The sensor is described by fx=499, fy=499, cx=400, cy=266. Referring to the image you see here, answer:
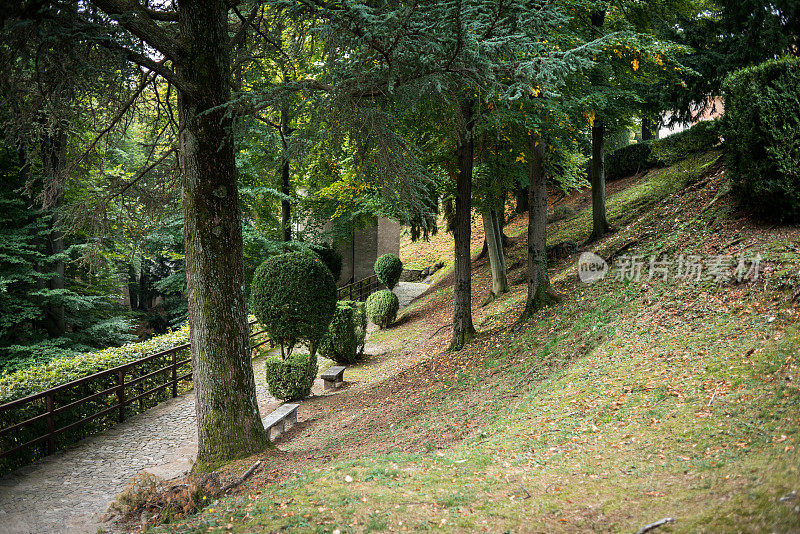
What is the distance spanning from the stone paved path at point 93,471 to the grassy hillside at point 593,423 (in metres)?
1.80

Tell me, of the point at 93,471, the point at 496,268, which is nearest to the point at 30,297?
the point at 93,471

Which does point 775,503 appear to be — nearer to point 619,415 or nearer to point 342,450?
point 619,415

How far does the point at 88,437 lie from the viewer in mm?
8742

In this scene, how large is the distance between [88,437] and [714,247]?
11.2m

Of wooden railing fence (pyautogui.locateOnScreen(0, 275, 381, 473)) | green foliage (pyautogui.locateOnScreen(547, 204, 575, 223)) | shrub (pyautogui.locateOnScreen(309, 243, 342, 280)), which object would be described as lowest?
wooden railing fence (pyautogui.locateOnScreen(0, 275, 381, 473))

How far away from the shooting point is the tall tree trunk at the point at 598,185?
43.2ft

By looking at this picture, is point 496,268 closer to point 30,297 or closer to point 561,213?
point 561,213

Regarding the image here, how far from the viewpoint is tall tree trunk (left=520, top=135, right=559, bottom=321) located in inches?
405

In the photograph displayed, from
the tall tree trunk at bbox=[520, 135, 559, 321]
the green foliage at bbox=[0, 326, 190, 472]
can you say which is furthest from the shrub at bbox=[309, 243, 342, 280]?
the tall tree trunk at bbox=[520, 135, 559, 321]

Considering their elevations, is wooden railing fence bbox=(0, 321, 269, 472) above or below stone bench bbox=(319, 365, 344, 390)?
above

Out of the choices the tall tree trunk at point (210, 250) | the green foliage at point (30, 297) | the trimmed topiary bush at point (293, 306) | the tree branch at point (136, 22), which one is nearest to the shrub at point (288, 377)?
the trimmed topiary bush at point (293, 306)

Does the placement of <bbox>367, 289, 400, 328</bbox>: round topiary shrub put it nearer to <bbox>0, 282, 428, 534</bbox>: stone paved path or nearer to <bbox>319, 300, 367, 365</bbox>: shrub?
<bbox>319, 300, 367, 365</bbox>: shrub

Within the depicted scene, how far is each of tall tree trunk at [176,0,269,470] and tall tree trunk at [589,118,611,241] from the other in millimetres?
10007

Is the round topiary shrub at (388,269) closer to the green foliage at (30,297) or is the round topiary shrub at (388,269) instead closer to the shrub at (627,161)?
the shrub at (627,161)
